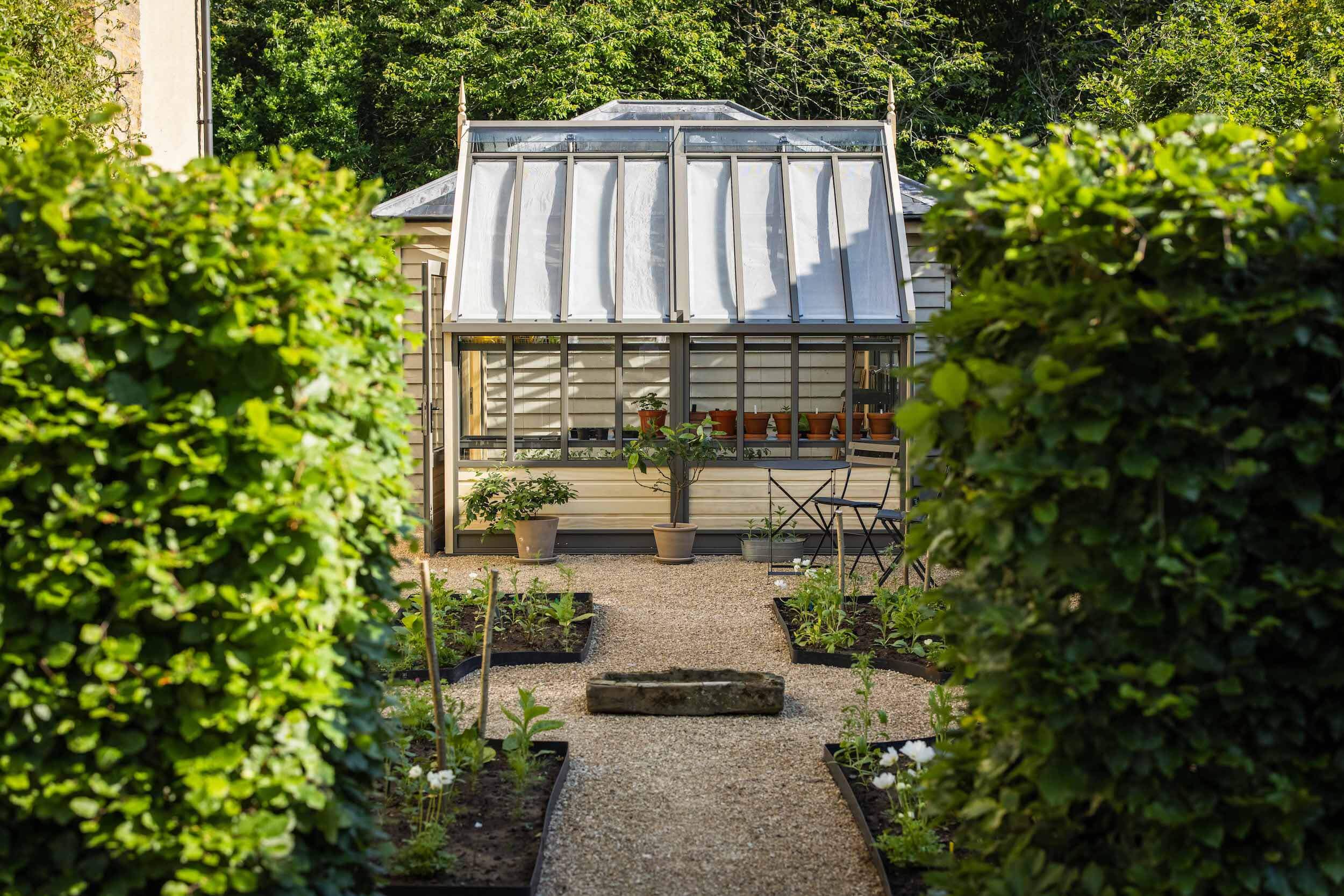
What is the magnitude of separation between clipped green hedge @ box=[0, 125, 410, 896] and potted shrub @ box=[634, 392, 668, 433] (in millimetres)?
7749

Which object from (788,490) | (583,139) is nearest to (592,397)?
(788,490)

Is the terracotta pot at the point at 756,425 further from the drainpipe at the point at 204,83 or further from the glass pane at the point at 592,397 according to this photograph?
the drainpipe at the point at 204,83

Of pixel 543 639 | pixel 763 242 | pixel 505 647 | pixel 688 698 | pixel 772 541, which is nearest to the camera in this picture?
pixel 688 698

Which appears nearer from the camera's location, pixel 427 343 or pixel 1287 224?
pixel 1287 224

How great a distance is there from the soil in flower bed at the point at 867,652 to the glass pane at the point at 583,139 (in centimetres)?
564

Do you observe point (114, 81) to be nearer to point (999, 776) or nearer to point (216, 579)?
point (216, 579)

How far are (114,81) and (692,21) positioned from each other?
12.4 m

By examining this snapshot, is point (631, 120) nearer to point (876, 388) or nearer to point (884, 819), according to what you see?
point (876, 388)

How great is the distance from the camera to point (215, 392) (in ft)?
7.32

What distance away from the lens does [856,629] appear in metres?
6.71

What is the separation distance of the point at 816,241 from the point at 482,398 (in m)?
3.53

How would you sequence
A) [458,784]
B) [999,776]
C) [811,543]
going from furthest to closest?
[811,543] < [458,784] < [999,776]

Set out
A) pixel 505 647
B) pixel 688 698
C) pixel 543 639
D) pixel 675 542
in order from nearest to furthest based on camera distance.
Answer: pixel 688 698
pixel 505 647
pixel 543 639
pixel 675 542

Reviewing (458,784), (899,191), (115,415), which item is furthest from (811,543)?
(115,415)
